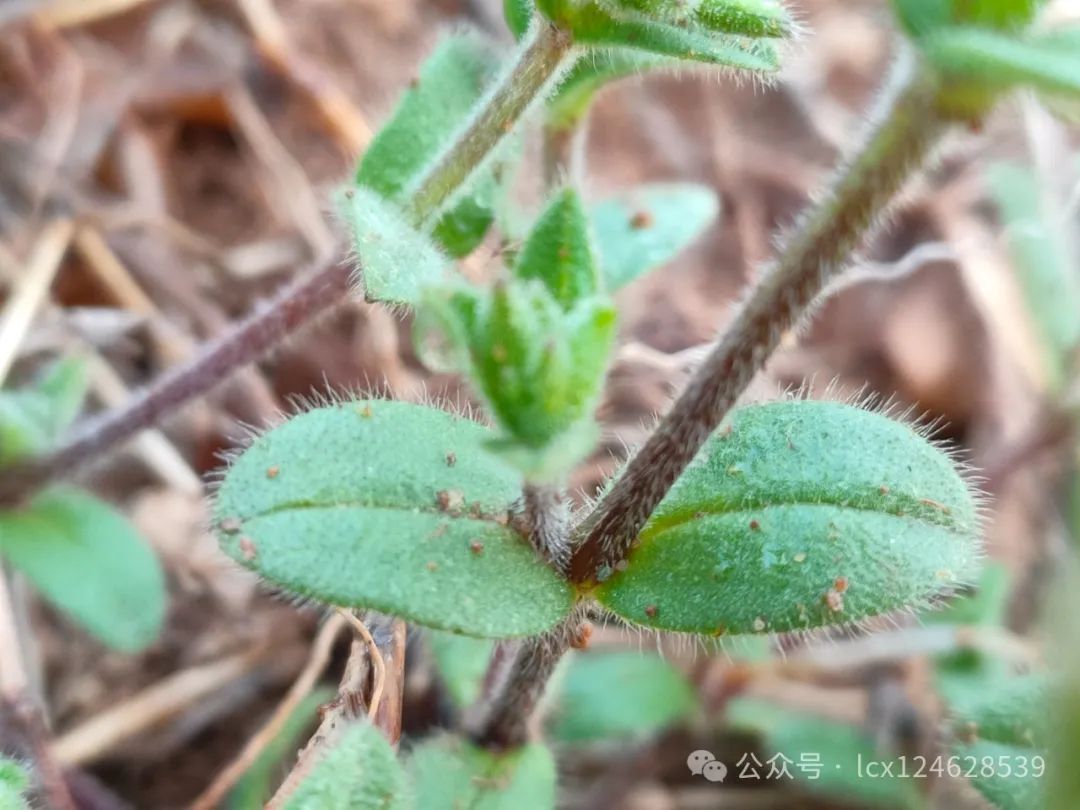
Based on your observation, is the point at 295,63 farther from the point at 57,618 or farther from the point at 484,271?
the point at 57,618

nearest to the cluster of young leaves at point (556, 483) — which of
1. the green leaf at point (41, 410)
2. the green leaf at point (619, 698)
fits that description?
the green leaf at point (619, 698)

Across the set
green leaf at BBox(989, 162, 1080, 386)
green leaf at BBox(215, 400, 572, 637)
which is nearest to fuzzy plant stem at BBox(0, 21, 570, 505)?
green leaf at BBox(215, 400, 572, 637)

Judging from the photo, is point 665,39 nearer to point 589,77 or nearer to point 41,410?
point 589,77

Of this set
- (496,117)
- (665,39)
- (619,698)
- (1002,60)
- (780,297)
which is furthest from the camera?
(619,698)

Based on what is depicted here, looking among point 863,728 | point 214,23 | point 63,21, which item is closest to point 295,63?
point 214,23

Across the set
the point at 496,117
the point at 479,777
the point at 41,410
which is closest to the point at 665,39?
the point at 496,117

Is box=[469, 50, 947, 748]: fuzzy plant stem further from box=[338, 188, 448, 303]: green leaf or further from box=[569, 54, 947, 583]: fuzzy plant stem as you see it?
box=[338, 188, 448, 303]: green leaf

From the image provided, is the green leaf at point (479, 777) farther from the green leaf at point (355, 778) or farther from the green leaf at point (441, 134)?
the green leaf at point (441, 134)
